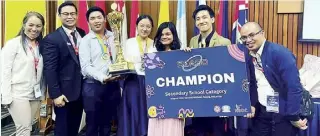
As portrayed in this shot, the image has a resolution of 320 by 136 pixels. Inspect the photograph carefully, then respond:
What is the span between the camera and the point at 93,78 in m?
3.04

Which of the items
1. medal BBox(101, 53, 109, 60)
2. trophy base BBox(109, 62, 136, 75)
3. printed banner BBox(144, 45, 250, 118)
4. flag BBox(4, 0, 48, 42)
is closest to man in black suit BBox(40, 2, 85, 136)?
medal BBox(101, 53, 109, 60)

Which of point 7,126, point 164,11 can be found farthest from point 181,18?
point 7,126

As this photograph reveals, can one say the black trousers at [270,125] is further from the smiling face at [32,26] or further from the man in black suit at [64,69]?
the smiling face at [32,26]

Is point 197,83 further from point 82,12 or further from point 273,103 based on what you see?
point 82,12

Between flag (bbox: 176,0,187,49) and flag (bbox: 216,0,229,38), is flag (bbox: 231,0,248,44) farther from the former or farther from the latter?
flag (bbox: 176,0,187,49)

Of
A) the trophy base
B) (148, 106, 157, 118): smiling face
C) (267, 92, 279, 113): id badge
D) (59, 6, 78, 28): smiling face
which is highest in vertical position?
(59, 6, 78, 28): smiling face

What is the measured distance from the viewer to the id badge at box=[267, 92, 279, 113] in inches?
99.6

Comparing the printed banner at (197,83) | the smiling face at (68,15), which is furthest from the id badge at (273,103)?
the smiling face at (68,15)

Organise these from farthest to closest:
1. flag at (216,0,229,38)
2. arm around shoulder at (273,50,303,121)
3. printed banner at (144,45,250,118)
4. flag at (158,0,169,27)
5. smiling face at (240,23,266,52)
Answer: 1. flag at (158,0,169,27)
2. flag at (216,0,229,38)
3. printed banner at (144,45,250,118)
4. smiling face at (240,23,266,52)
5. arm around shoulder at (273,50,303,121)

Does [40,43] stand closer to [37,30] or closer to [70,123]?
[37,30]

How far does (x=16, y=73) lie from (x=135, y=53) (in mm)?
963

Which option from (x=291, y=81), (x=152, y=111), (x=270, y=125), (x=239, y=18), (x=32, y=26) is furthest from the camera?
(x=239, y=18)

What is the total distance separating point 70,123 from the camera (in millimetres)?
3211

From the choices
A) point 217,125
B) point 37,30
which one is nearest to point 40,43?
point 37,30
